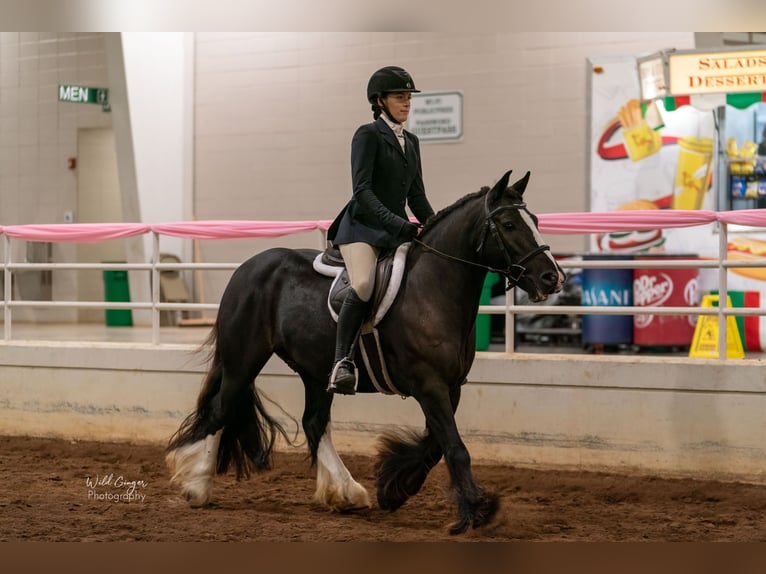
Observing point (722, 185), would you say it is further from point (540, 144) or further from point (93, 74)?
point (93, 74)

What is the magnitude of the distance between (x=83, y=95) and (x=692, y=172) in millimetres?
7575

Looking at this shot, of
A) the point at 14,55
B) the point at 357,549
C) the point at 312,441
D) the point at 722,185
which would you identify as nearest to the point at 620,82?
the point at 722,185

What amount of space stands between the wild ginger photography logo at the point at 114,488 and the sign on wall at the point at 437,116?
235 inches

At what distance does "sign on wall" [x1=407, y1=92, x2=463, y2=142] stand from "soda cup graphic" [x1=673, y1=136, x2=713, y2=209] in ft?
7.87

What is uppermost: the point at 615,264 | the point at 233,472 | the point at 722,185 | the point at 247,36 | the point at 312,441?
the point at 247,36

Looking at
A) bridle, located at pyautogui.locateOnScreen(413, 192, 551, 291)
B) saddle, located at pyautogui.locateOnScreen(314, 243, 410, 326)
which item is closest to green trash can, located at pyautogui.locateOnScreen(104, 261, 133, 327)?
saddle, located at pyautogui.locateOnScreen(314, 243, 410, 326)

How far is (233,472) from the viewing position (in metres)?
6.31

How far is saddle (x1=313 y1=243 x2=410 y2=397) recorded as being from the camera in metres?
4.80

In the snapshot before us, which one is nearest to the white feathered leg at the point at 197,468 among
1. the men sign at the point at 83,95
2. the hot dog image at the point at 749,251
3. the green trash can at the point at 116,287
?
the hot dog image at the point at 749,251

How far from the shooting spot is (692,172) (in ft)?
32.8

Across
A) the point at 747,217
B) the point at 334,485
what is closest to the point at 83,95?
the point at 334,485

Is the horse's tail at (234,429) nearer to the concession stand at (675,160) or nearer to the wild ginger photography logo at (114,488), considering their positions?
the wild ginger photography logo at (114,488)

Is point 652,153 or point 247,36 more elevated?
point 247,36

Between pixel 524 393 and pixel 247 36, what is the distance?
726cm
